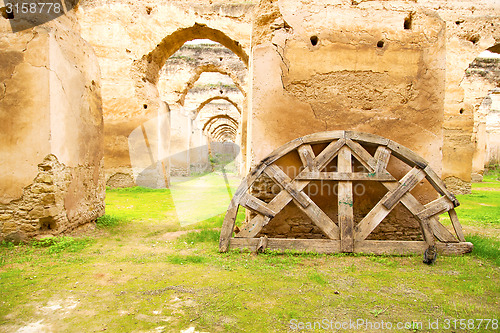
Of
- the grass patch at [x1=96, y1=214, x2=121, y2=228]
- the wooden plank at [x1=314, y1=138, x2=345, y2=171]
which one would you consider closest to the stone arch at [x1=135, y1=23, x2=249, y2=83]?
the grass patch at [x1=96, y1=214, x2=121, y2=228]

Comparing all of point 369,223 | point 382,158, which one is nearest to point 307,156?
point 382,158

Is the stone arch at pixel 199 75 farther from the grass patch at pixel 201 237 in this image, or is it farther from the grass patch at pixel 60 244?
the grass patch at pixel 60 244

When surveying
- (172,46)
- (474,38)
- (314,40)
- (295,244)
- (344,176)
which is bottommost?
(295,244)

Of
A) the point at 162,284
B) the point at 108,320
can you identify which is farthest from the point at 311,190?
the point at 108,320

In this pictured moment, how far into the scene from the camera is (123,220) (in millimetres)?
5164

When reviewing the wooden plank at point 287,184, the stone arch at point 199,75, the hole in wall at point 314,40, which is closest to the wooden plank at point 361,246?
the wooden plank at point 287,184

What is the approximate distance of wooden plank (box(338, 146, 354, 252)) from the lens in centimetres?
318

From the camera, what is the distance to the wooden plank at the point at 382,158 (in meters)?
3.27

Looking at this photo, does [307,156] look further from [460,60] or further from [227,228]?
[460,60]

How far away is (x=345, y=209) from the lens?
A: 126 inches

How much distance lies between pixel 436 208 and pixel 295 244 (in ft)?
5.22

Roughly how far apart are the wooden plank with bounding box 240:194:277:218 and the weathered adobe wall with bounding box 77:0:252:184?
664cm

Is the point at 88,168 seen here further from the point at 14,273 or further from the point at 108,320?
the point at 108,320

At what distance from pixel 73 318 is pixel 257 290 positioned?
1322 mm
